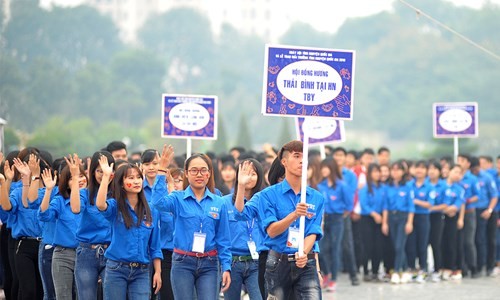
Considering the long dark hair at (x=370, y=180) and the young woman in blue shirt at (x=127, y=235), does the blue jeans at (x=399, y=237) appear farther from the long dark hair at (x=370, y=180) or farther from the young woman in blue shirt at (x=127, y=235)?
the young woman in blue shirt at (x=127, y=235)

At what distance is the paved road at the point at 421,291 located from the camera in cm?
1411

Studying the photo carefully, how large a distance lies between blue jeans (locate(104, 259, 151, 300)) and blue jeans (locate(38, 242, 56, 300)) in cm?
144

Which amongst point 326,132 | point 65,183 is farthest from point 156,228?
point 326,132

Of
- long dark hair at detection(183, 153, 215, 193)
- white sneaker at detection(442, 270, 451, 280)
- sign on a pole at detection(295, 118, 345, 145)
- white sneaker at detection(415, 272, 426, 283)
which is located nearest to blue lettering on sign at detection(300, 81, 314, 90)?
long dark hair at detection(183, 153, 215, 193)

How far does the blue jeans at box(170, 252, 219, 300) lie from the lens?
889 centimetres

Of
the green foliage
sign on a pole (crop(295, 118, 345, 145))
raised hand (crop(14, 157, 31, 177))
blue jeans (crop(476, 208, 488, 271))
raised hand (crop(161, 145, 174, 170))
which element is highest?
the green foliage

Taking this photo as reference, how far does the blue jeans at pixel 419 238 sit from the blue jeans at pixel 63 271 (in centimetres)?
751

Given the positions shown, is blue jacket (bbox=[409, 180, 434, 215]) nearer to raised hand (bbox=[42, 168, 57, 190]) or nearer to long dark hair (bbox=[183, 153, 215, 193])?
long dark hair (bbox=[183, 153, 215, 193])

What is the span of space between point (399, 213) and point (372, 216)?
0.49m

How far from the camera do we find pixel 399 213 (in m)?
16.0

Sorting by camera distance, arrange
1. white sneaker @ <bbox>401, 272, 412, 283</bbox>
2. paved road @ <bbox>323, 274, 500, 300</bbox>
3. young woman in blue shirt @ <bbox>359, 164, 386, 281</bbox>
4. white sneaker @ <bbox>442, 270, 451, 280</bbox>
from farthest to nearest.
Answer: white sneaker @ <bbox>442, 270, 451, 280</bbox> → young woman in blue shirt @ <bbox>359, 164, 386, 281</bbox> → white sneaker @ <bbox>401, 272, 412, 283</bbox> → paved road @ <bbox>323, 274, 500, 300</bbox>

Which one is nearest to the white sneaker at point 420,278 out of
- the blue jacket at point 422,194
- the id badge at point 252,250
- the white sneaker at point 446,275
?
the white sneaker at point 446,275

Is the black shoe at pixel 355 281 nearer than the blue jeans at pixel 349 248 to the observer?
No

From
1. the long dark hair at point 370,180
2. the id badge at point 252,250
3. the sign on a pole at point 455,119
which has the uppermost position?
the sign on a pole at point 455,119
